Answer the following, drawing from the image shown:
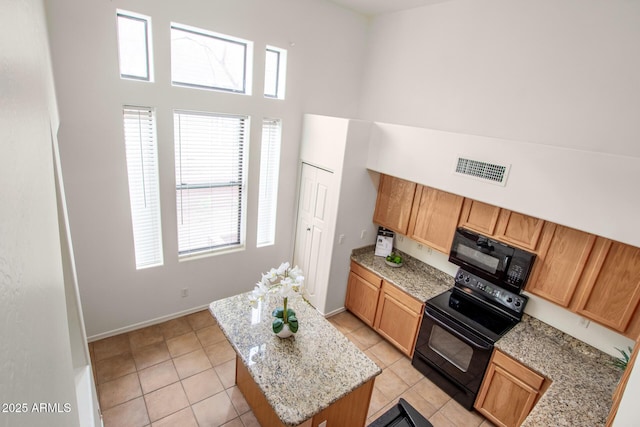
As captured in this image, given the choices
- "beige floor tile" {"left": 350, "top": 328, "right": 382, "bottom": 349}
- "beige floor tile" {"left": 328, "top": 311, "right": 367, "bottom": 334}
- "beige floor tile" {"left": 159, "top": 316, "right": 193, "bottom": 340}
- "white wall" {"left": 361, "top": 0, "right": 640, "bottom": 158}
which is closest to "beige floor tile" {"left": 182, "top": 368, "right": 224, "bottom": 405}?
"beige floor tile" {"left": 159, "top": 316, "right": 193, "bottom": 340}

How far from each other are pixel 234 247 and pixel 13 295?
3.86 m

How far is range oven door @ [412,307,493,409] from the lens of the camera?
9.68 ft

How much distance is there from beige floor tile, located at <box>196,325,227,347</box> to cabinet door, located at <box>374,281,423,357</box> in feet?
6.14

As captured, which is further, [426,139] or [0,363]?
[426,139]

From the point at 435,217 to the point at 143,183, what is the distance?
10.1 ft

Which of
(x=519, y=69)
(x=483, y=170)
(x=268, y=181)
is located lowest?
(x=268, y=181)

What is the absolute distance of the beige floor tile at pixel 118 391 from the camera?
9.21ft

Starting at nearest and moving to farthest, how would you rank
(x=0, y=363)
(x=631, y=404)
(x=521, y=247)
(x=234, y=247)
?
(x=0, y=363), (x=631, y=404), (x=521, y=247), (x=234, y=247)

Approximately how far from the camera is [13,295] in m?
0.36

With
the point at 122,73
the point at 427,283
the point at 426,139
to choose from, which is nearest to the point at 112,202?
the point at 122,73

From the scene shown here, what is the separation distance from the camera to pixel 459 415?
305cm

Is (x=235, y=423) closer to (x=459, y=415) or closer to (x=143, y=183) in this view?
(x=459, y=415)

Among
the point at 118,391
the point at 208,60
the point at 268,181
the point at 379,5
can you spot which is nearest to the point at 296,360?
the point at 118,391

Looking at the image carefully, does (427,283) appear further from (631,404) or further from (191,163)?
(191,163)
